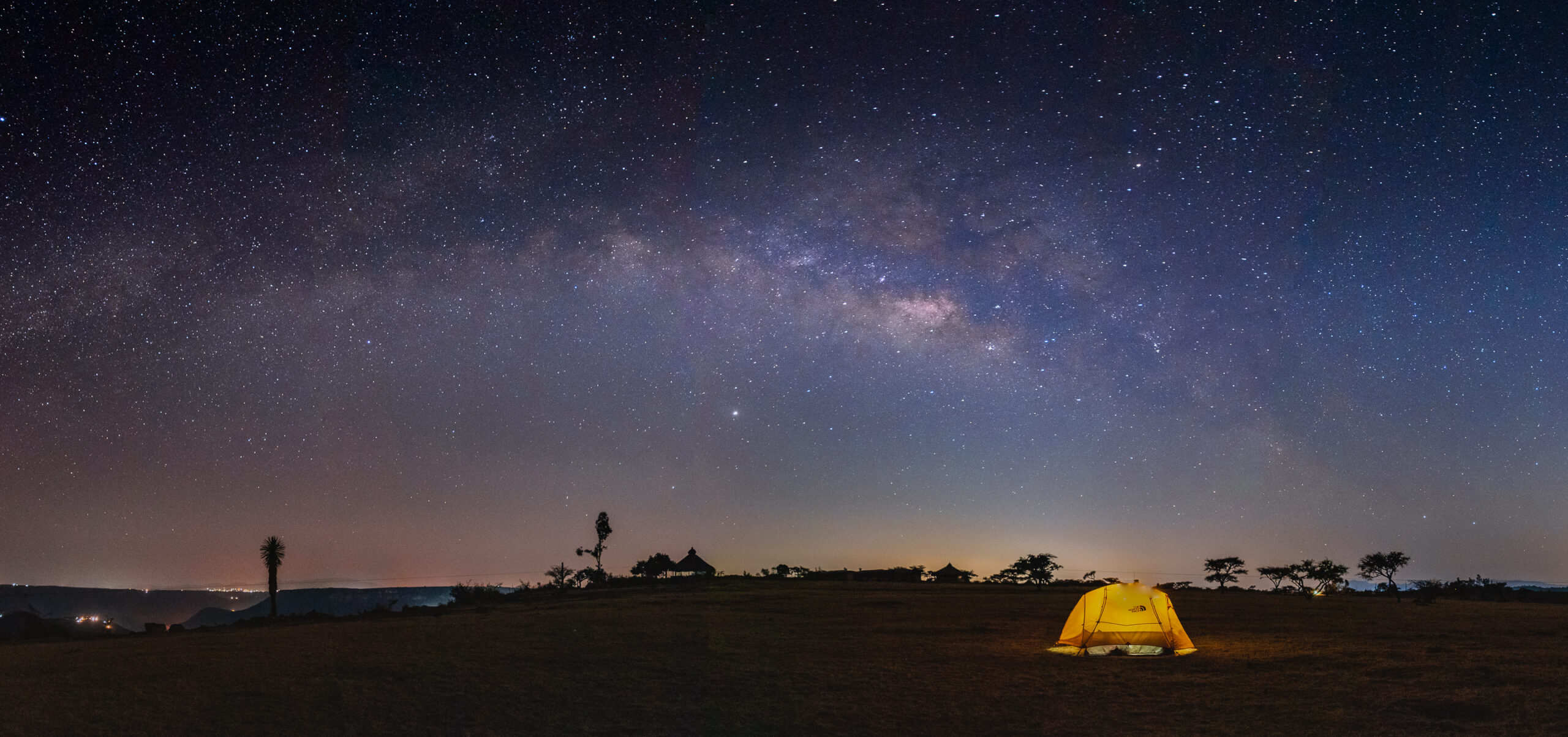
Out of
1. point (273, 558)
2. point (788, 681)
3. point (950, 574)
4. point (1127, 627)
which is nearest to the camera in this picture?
point (788, 681)

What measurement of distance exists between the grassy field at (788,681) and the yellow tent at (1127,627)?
2.51ft

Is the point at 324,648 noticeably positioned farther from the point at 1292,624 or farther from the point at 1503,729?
the point at 1292,624

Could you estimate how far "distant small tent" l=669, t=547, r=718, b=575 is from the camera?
62.0m

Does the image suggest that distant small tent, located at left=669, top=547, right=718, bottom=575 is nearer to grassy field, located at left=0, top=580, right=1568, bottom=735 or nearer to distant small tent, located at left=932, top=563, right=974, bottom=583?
distant small tent, located at left=932, top=563, right=974, bottom=583

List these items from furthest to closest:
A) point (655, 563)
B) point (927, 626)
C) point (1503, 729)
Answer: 1. point (655, 563)
2. point (927, 626)
3. point (1503, 729)

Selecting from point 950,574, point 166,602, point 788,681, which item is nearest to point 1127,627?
point 788,681

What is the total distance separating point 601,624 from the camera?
86.9 ft

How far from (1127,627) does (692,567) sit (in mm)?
46774

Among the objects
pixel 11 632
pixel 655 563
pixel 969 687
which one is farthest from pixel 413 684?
pixel 655 563

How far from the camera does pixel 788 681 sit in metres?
14.8

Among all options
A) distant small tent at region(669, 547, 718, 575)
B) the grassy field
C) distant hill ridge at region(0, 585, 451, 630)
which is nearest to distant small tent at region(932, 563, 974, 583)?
distant small tent at region(669, 547, 718, 575)

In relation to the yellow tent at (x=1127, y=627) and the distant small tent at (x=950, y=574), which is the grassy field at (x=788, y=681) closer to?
the yellow tent at (x=1127, y=627)

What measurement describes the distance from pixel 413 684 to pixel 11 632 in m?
24.2

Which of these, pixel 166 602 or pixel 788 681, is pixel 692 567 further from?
pixel 166 602
